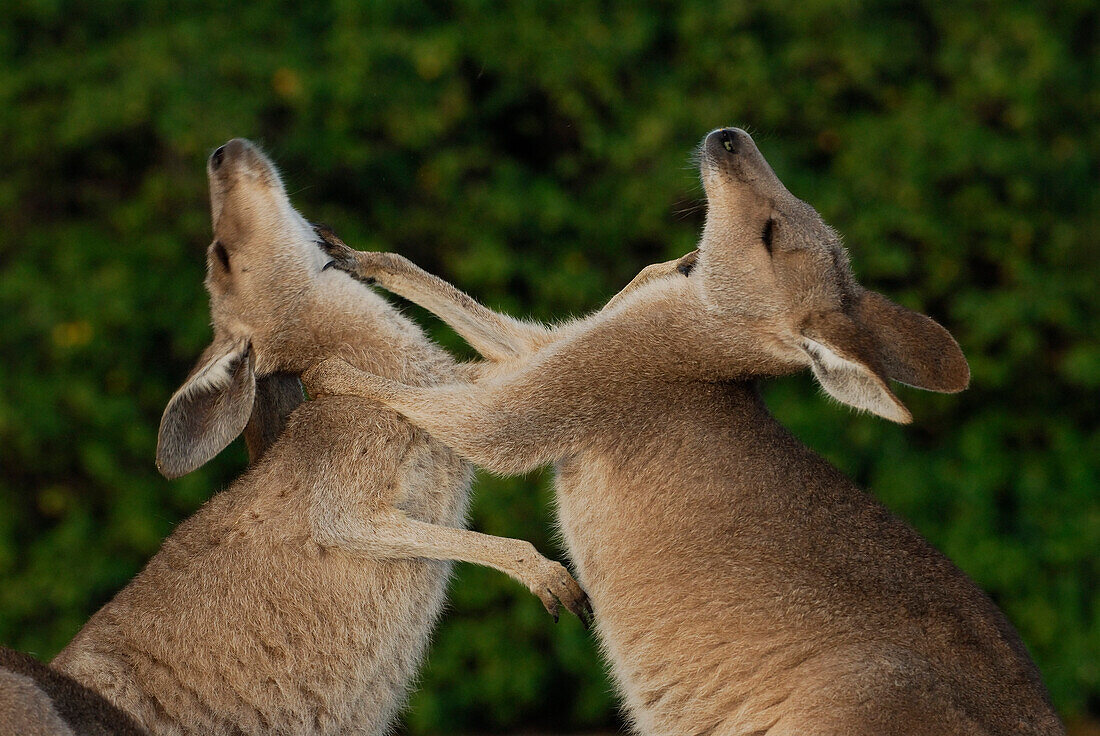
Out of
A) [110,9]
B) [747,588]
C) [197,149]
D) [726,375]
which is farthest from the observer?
[110,9]

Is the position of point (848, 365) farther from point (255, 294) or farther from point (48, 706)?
point (48, 706)

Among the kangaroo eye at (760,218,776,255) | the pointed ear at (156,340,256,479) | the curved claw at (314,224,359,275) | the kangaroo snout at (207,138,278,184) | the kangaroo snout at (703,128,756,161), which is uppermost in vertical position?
the kangaroo snout at (703,128,756,161)

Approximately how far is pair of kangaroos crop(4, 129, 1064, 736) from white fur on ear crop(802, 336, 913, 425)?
0.04ft

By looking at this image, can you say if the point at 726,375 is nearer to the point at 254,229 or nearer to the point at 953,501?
the point at 254,229

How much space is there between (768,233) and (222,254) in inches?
70.4

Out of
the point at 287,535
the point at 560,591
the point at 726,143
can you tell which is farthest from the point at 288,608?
the point at 726,143

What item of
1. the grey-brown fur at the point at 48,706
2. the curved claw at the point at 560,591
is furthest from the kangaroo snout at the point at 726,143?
the grey-brown fur at the point at 48,706

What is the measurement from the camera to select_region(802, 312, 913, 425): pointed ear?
354 centimetres

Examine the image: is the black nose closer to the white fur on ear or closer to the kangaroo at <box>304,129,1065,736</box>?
the kangaroo at <box>304,129,1065,736</box>

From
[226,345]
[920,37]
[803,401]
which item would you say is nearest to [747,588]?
[226,345]

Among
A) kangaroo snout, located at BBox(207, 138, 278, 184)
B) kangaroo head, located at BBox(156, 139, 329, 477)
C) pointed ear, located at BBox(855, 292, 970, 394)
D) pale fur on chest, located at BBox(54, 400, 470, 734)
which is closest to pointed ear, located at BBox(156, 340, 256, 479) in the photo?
kangaroo head, located at BBox(156, 139, 329, 477)

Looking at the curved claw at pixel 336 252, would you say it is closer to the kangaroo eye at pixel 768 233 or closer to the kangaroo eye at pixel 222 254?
the kangaroo eye at pixel 222 254

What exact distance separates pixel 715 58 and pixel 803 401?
2248 mm

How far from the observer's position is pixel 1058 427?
27.9 ft
